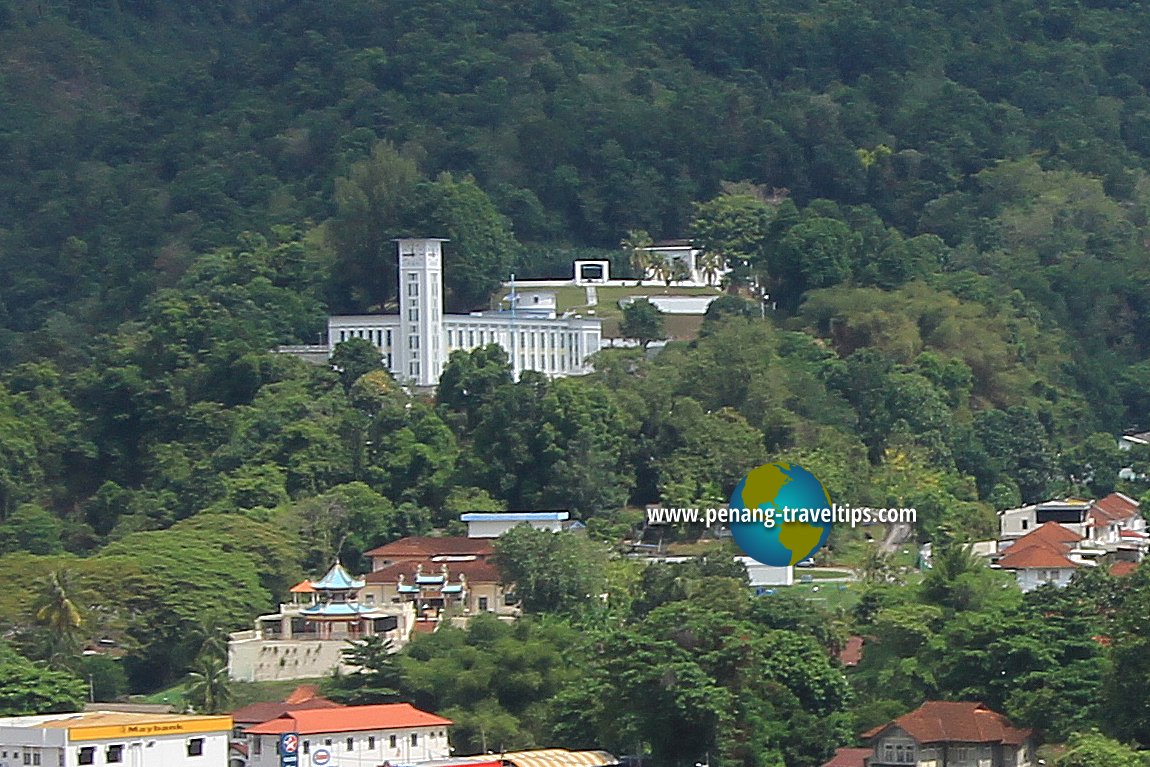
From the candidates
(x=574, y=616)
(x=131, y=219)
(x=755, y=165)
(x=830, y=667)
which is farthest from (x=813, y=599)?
(x=131, y=219)

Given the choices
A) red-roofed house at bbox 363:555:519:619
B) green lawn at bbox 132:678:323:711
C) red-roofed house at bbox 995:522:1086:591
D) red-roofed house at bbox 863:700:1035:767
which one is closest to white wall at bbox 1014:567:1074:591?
red-roofed house at bbox 995:522:1086:591

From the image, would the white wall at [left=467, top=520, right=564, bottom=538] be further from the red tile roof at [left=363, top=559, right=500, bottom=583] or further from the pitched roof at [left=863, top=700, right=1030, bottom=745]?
the pitched roof at [left=863, top=700, right=1030, bottom=745]

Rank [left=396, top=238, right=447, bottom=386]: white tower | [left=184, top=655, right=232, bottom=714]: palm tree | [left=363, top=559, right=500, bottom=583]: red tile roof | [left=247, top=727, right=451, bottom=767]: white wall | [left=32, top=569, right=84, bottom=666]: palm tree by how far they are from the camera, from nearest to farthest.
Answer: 1. [left=247, top=727, right=451, bottom=767]: white wall
2. [left=184, top=655, right=232, bottom=714]: palm tree
3. [left=32, top=569, right=84, bottom=666]: palm tree
4. [left=363, top=559, right=500, bottom=583]: red tile roof
5. [left=396, top=238, right=447, bottom=386]: white tower

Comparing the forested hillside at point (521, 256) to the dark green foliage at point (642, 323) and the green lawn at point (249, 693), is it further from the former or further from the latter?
the dark green foliage at point (642, 323)

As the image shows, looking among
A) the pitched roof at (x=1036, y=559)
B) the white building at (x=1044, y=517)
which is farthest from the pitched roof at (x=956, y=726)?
the white building at (x=1044, y=517)

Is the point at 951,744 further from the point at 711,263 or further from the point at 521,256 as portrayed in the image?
the point at 521,256

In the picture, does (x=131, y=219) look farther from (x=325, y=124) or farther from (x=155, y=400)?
(x=155, y=400)
